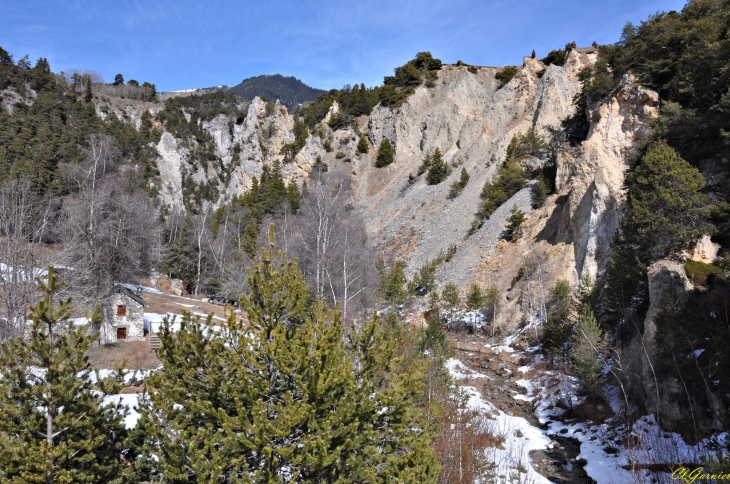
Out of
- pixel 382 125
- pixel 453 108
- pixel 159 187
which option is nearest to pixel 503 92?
pixel 453 108

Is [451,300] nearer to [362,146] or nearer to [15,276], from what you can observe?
[15,276]

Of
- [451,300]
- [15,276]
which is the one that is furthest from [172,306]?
[451,300]

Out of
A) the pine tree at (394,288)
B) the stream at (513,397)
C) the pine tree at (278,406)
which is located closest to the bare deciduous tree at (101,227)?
the pine tree at (278,406)

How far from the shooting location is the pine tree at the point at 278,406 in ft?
17.2

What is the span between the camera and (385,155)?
210ft

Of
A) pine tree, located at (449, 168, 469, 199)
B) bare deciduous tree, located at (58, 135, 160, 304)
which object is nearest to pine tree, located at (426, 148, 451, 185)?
pine tree, located at (449, 168, 469, 199)

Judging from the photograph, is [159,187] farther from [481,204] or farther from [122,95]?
[481,204]

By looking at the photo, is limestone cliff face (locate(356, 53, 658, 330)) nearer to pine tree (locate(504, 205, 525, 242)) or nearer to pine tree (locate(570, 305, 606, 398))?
pine tree (locate(504, 205, 525, 242))

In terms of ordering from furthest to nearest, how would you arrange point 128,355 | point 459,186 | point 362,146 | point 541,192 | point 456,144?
point 362,146, point 456,144, point 459,186, point 541,192, point 128,355

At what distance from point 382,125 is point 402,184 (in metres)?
14.9

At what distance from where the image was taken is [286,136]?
78.1 meters

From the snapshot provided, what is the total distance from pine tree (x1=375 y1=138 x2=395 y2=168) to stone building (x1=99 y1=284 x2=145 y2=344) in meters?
47.3

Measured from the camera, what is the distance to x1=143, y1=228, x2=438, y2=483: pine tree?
5238 mm

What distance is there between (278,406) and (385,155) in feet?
201
